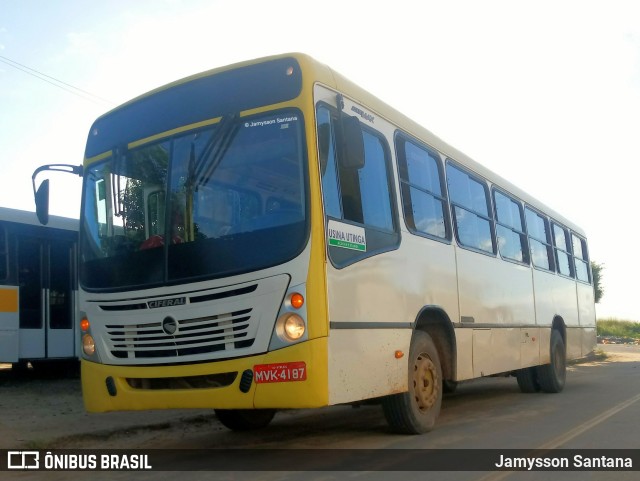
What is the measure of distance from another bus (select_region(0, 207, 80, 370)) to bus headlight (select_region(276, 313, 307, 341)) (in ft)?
28.0

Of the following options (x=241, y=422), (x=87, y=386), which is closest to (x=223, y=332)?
(x=87, y=386)

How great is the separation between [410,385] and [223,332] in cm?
223

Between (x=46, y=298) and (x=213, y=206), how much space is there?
8509 millimetres

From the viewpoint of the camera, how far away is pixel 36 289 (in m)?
13.5

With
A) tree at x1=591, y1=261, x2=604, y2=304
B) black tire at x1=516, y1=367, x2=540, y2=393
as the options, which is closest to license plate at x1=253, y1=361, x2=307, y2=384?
black tire at x1=516, y1=367, x2=540, y2=393

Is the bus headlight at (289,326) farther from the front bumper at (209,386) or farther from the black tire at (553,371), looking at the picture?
the black tire at (553,371)

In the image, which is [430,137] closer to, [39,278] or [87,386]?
[87,386]

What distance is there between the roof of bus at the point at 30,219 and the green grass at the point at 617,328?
48.1m

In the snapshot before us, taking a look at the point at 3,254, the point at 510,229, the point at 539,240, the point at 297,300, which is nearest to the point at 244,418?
the point at 297,300

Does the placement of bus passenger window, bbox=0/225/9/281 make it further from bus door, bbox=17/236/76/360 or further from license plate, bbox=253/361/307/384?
license plate, bbox=253/361/307/384

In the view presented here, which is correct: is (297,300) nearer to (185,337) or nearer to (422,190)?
(185,337)

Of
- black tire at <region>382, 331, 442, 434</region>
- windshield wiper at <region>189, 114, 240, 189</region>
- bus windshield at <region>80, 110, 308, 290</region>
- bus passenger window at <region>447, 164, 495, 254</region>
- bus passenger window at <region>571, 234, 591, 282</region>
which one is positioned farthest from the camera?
bus passenger window at <region>571, 234, 591, 282</region>

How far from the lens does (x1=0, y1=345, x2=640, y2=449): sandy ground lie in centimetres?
802

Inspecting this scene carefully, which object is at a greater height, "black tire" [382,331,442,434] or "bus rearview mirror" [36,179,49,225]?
"bus rearview mirror" [36,179,49,225]
